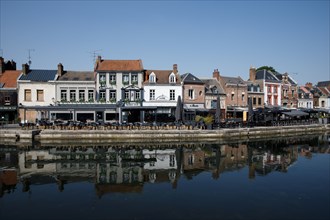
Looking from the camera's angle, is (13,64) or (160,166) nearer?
(160,166)

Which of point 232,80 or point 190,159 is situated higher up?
point 232,80

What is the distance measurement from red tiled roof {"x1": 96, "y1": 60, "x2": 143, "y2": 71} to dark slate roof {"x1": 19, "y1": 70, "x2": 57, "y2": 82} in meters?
6.51

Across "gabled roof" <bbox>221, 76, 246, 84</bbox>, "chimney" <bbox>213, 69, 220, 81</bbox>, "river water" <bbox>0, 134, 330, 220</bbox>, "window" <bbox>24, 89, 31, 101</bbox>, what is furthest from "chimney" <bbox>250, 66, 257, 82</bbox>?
"window" <bbox>24, 89, 31, 101</bbox>

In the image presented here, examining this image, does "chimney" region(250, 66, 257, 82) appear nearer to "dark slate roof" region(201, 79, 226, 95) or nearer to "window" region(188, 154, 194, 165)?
"dark slate roof" region(201, 79, 226, 95)

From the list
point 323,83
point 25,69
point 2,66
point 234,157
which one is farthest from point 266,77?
point 2,66

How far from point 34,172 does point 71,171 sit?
2183 millimetres

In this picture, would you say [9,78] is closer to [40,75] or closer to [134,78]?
[40,75]

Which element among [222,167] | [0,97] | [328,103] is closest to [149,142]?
[222,167]

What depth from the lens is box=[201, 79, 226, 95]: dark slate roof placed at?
44.5m

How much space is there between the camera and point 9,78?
4078 centimetres

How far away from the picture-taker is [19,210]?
11594mm

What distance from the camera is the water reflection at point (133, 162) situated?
16062 millimetres

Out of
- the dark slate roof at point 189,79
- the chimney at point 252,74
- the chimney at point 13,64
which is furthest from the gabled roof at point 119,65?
the chimney at point 252,74

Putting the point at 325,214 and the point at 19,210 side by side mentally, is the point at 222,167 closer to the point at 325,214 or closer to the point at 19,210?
the point at 325,214
